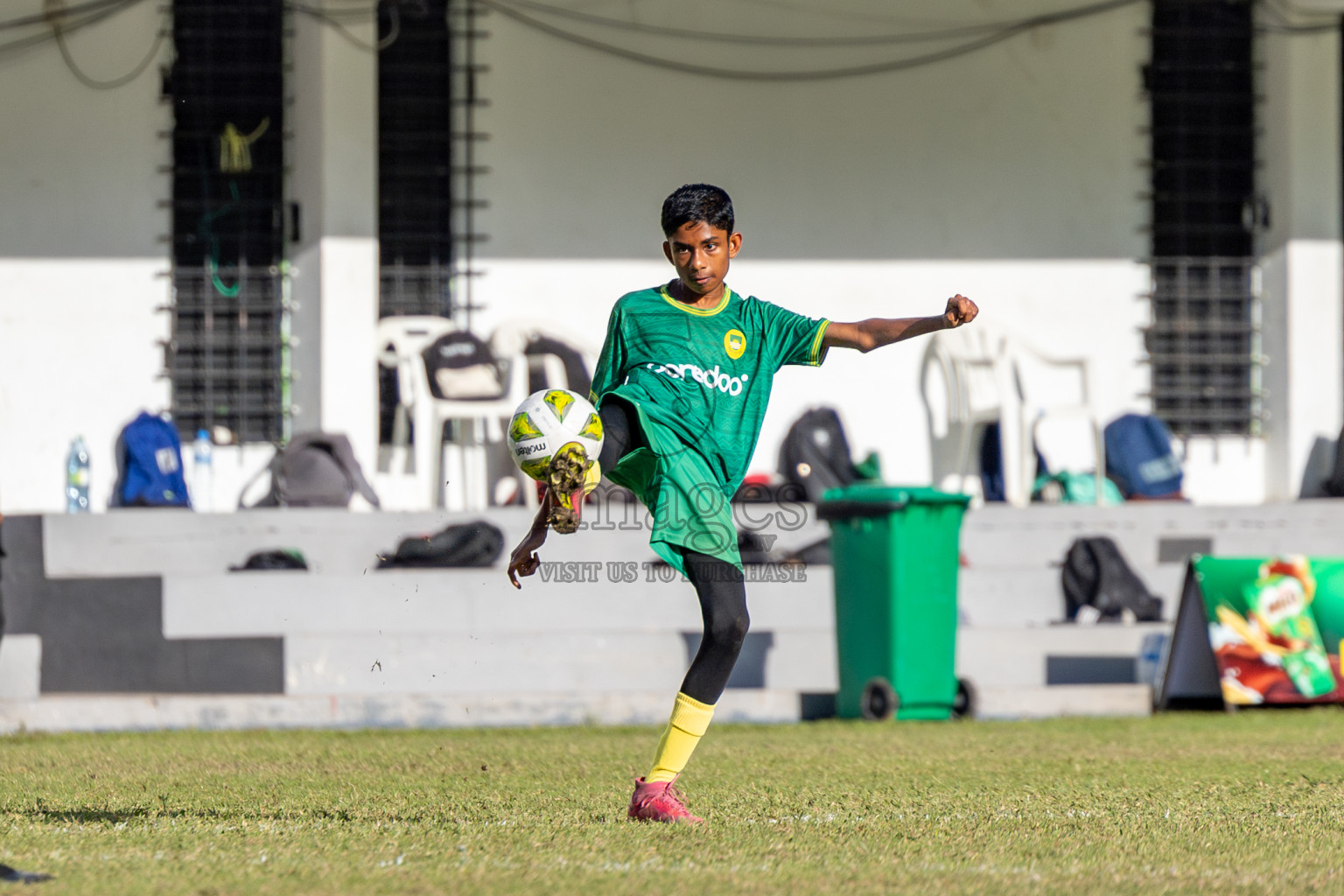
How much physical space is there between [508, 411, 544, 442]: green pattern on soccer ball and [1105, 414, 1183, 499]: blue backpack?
→ 27.1 ft

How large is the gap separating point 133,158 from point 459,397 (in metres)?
3.08

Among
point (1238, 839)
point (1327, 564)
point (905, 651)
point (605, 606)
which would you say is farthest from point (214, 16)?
point (1238, 839)

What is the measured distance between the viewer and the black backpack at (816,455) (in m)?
11.8

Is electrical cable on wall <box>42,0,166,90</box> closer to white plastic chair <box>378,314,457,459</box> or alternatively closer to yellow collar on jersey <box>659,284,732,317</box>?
white plastic chair <box>378,314,457,459</box>

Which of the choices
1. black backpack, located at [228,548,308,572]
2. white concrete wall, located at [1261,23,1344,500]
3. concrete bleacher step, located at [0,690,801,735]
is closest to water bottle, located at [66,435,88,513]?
black backpack, located at [228,548,308,572]

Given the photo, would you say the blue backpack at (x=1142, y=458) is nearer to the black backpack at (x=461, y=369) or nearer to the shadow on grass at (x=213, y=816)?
the black backpack at (x=461, y=369)

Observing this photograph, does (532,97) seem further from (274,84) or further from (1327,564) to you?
(1327,564)

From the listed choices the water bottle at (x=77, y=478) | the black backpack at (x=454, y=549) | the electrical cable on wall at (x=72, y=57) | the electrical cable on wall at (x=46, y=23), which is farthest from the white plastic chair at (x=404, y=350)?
the electrical cable on wall at (x=46, y=23)

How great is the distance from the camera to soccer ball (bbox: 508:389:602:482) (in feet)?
14.9

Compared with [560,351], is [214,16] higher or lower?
higher

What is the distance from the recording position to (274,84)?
486 inches

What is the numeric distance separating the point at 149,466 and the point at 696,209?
7.13 meters

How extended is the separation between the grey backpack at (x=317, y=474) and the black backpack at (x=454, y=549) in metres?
1.07

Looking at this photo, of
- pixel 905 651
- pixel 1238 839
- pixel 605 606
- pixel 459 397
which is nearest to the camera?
pixel 1238 839
